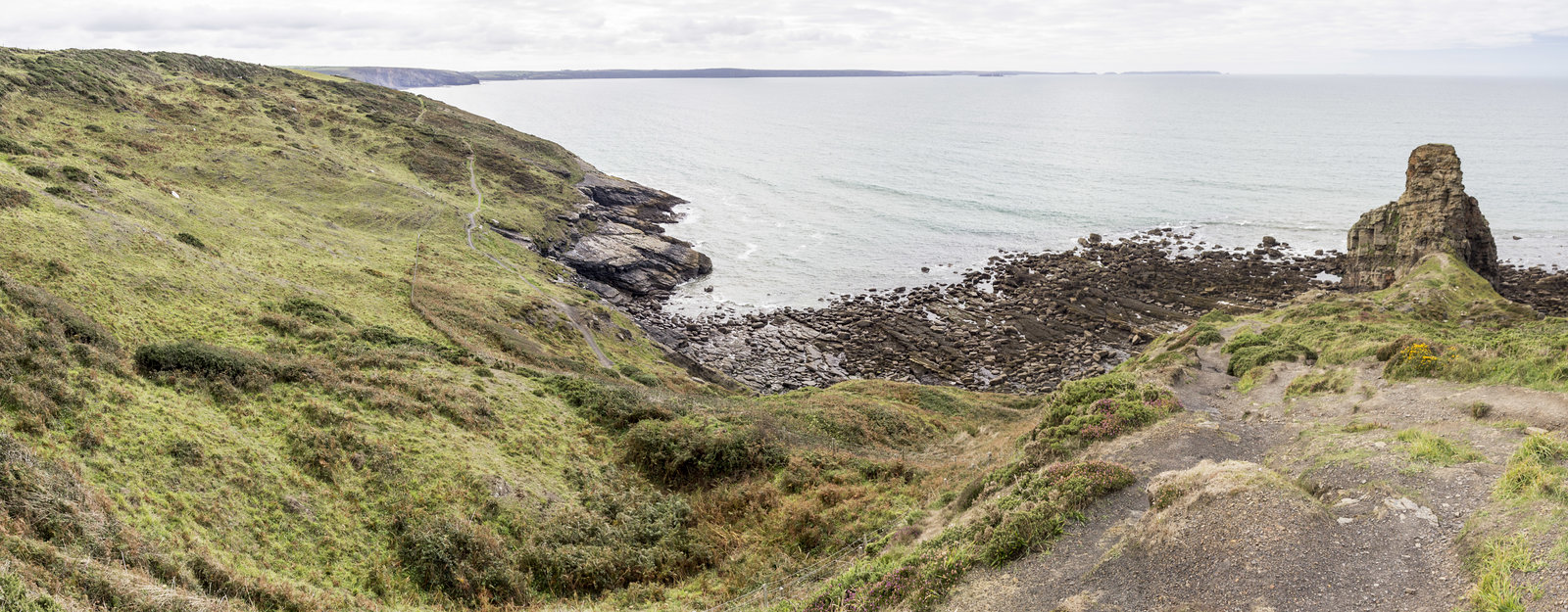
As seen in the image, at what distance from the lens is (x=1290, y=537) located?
12.5 m

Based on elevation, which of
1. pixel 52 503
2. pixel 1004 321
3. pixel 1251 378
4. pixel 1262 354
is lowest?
pixel 1004 321

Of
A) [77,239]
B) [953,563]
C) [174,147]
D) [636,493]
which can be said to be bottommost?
[636,493]

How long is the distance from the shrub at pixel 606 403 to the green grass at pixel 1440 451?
68.1ft

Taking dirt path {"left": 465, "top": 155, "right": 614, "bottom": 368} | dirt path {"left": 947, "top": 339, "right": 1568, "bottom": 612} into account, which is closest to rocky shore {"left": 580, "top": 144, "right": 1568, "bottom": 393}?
dirt path {"left": 465, "top": 155, "right": 614, "bottom": 368}

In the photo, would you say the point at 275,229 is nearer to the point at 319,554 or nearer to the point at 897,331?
the point at 319,554

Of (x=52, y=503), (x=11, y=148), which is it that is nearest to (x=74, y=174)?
(x=11, y=148)

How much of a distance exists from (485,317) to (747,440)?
2179 centimetres

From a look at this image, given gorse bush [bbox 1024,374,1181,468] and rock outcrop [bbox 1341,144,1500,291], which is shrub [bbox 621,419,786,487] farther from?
rock outcrop [bbox 1341,144,1500,291]

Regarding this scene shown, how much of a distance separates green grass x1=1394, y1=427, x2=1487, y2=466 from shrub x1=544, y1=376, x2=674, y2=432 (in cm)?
2077

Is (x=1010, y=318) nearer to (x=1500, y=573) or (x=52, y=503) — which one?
(x=1500, y=573)

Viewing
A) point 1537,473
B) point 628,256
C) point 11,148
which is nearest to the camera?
point 1537,473

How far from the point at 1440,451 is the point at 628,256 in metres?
59.4

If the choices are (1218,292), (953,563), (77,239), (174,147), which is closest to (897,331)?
(1218,292)

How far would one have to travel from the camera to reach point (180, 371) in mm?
19484
